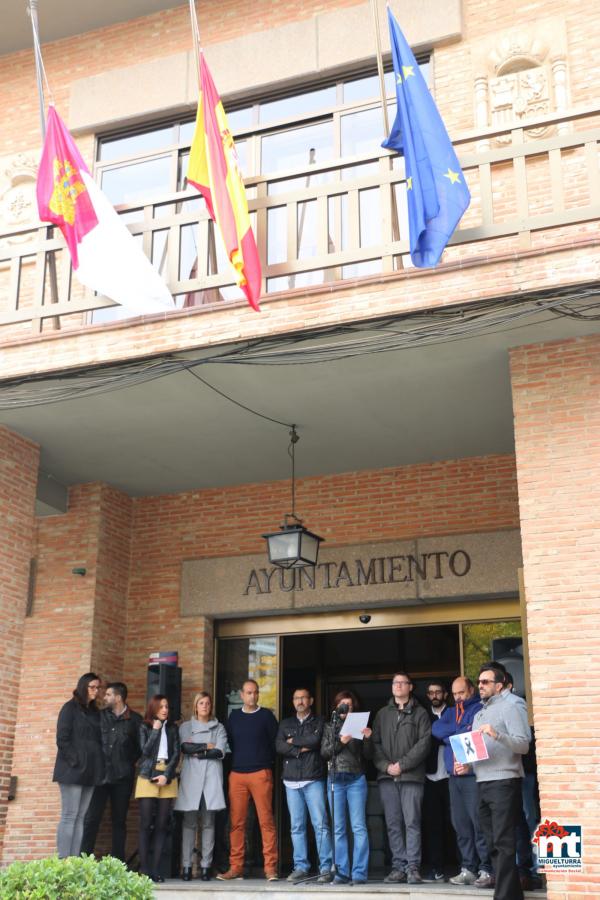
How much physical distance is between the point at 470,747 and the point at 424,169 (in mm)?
4466

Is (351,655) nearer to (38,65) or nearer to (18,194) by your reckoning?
(18,194)

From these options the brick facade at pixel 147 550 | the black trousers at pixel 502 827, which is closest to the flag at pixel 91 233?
the brick facade at pixel 147 550

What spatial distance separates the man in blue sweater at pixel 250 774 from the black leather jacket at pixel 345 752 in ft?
2.98

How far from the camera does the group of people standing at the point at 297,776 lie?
8.94 meters

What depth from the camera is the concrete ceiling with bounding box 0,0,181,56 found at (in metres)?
12.5

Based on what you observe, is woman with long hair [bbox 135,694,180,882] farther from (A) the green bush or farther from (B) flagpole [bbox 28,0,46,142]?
(B) flagpole [bbox 28,0,46,142]

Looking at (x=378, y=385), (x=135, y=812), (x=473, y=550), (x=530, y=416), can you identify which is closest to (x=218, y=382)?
(x=378, y=385)

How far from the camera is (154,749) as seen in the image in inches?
399

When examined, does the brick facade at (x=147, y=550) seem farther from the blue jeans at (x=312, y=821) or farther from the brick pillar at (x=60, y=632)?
the blue jeans at (x=312, y=821)

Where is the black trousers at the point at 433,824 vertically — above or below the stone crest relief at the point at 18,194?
below

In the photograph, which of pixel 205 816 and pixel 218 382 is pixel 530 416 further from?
pixel 205 816

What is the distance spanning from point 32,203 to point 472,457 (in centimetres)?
597

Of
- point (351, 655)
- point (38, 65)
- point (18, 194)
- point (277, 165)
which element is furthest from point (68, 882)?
point (18, 194)

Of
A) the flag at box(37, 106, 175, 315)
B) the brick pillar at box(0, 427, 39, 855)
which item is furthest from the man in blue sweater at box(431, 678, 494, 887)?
the flag at box(37, 106, 175, 315)
